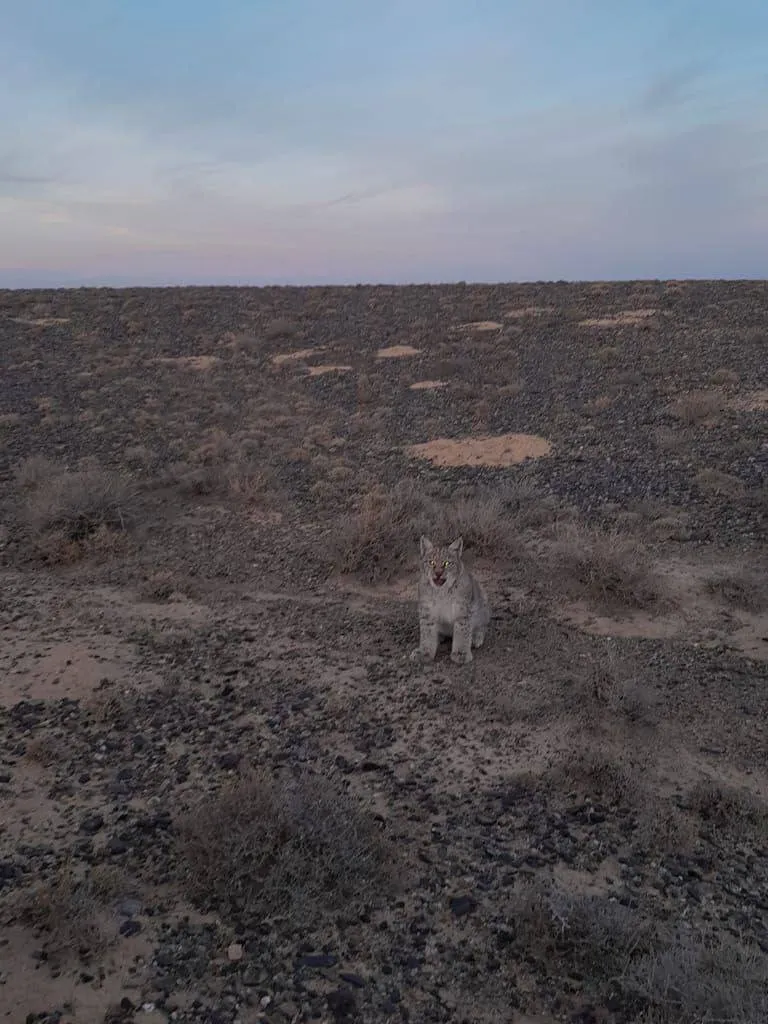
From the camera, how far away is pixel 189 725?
598cm

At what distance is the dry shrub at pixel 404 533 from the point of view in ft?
30.7

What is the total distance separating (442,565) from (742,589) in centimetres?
362

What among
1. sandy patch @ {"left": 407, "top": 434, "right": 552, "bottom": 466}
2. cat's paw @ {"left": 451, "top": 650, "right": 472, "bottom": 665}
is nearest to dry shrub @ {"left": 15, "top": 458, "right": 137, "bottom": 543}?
sandy patch @ {"left": 407, "top": 434, "right": 552, "bottom": 466}

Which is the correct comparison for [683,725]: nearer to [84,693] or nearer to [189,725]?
[189,725]

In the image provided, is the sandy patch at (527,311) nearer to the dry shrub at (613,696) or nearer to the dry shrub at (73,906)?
the dry shrub at (613,696)

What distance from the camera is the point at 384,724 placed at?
19.9ft

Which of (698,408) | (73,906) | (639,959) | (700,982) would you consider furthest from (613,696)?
(698,408)

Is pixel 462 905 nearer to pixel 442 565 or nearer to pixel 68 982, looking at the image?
pixel 68 982

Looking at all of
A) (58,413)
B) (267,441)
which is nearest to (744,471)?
(267,441)

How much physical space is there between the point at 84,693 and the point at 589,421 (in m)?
11.5

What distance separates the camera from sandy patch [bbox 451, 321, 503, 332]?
2605cm

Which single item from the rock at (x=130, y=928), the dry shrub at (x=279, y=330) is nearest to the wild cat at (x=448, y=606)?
the rock at (x=130, y=928)

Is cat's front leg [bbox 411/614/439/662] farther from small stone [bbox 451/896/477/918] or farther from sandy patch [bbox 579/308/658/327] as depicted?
sandy patch [bbox 579/308/658/327]

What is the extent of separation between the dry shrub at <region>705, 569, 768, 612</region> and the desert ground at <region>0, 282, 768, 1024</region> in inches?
1.2
